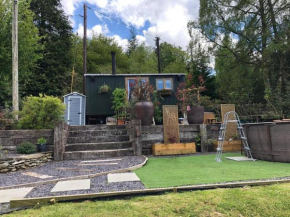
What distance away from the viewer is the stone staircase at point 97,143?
208 inches

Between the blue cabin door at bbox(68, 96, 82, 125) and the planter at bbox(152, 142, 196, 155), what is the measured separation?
545 centimetres

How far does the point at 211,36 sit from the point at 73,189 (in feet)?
41.4

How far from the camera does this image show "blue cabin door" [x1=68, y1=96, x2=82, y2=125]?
1005 cm

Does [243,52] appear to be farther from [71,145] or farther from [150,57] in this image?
[150,57]

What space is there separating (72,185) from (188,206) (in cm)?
154

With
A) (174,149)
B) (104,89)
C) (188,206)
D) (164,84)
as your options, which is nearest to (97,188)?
(188,206)

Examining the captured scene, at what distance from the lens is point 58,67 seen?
1847cm

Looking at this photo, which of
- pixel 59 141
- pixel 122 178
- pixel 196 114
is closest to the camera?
pixel 122 178

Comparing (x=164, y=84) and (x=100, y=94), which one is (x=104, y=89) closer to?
(x=100, y=94)

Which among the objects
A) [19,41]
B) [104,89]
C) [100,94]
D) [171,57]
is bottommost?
[100,94]

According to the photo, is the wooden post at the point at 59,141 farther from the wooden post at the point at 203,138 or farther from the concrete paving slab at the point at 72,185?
the wooden post at the point at 203,138

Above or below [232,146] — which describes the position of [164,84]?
above

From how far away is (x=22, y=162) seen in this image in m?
4.45

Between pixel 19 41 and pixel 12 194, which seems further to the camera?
pixel 19 41
